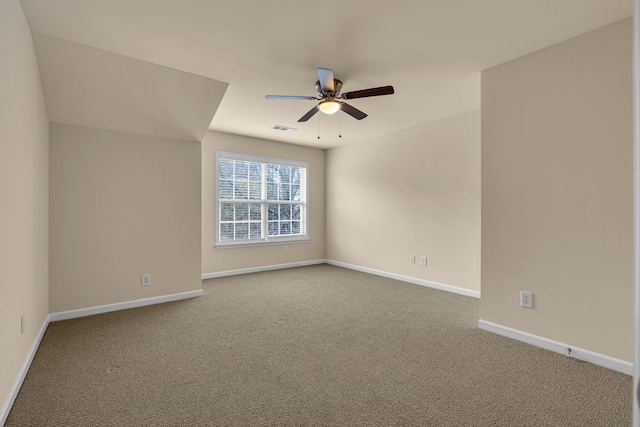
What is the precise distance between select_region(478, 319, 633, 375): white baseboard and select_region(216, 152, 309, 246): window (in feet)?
12.8

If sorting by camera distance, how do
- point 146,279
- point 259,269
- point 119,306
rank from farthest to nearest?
point 259,269
point 146,279
point 119,306

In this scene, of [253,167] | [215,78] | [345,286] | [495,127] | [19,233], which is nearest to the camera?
[19,233]

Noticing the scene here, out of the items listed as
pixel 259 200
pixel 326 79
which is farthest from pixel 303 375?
pixel 259 200

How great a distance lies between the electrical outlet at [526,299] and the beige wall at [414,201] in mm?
1467

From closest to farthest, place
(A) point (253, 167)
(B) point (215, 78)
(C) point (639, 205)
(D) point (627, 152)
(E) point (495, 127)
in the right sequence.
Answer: (C) point (639, 205) → (D) point (627, 152) → (E) point (495, 127) → (B) point (215, 78) → (A) point (253, 167)

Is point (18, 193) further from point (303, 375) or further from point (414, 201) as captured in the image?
point (414, 201)

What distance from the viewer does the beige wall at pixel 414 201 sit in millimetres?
4254

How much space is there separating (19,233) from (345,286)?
3.66m

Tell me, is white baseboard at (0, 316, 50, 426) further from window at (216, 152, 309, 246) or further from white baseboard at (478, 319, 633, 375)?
white baseboard at (478, 319, 633, 375)

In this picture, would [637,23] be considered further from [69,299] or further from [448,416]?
[69,299]

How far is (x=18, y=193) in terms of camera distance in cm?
200

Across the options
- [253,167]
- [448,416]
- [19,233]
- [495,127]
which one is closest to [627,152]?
[495,127]

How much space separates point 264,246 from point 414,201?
2.77 metres

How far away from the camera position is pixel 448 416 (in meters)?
1.73
